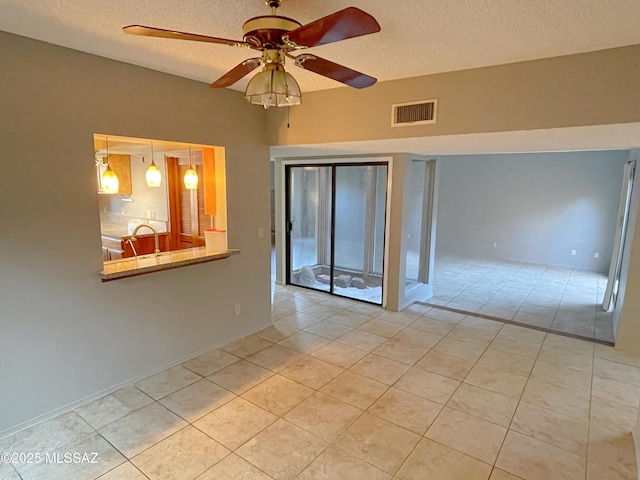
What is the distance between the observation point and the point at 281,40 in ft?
4.91

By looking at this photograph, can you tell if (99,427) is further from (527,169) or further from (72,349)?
(527,169)

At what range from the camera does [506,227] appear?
8.02 m

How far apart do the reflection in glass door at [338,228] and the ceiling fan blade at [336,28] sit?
3.47 m

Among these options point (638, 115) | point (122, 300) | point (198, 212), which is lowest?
point (122, 300)

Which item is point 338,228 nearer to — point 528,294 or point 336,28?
point 528,294

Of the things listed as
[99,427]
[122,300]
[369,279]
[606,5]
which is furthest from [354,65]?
[369,279]

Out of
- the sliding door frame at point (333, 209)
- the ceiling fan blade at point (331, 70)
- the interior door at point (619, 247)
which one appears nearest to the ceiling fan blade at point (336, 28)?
the ceiling fan blade at point (331, 70)

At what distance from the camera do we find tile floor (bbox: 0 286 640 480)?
2.12 metres

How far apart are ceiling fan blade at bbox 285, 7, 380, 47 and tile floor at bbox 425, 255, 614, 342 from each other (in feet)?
14.3

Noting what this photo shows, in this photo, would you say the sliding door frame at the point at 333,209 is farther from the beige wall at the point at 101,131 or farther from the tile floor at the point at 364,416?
the beige wall at the point at 101,131

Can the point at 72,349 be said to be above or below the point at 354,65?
below

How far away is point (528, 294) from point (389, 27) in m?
5.14

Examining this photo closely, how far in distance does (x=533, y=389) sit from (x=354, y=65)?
9.60ft

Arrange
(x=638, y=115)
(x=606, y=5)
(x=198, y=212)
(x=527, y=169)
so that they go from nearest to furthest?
(x=606, y=5)
(x=638, y=115)
(x=198, y=212)
(x=527, y=169)
